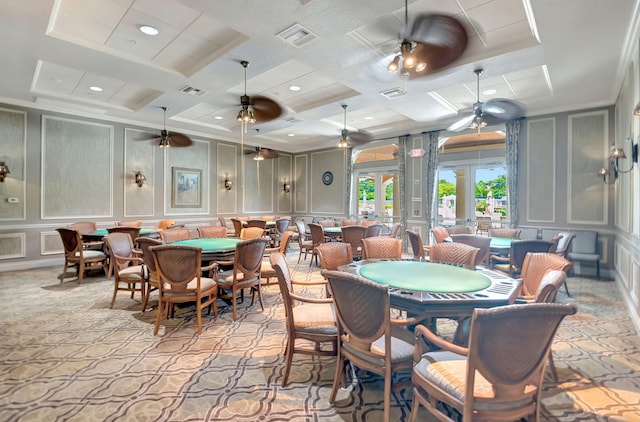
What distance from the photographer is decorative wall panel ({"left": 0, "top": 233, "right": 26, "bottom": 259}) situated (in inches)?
239

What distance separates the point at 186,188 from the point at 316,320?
7597 mm

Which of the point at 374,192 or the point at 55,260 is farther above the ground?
the point at 374,192

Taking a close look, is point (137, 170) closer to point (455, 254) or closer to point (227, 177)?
point (227, 177)

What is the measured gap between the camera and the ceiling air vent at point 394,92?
5383mm

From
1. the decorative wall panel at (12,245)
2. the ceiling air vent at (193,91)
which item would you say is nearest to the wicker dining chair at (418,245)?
the ceiling air vent at (193,91)

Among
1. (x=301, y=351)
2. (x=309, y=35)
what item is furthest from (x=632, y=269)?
(x=309, y=35)

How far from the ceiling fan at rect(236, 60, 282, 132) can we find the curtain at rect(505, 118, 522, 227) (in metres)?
5.00

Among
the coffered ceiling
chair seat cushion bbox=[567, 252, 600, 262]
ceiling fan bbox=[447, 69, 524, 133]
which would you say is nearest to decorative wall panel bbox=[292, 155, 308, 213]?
the coffered ceiling

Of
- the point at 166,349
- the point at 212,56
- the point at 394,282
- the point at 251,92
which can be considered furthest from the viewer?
the point at 251,92

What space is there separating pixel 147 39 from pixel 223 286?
3.29 m

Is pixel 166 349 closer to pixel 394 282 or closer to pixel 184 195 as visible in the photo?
pixel 394 282

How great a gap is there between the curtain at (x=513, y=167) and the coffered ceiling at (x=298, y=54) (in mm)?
480

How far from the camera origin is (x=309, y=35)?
143 inches

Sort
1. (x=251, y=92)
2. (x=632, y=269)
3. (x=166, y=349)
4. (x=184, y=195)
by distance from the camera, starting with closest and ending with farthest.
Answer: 1. (x=166, y=349)
2. (x=632, y=269)
3. (x=251, y=92)
4. (x=184, y=195)
